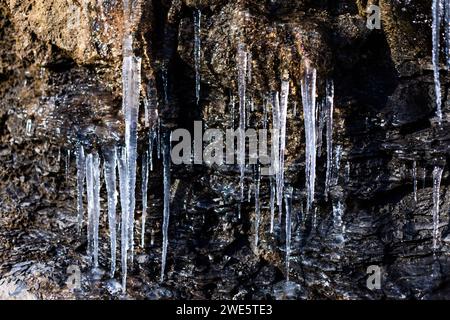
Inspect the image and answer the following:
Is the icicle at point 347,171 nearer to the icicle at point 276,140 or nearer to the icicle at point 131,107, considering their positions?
the icicle at point 276,140

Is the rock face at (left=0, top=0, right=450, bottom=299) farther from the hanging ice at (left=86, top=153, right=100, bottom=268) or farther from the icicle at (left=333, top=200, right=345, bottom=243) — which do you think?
the hanging ice at (left=86, top=153, right=100, bottom=268)

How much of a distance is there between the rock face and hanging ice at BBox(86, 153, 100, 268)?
7.2 inches

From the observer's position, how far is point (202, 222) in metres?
5.75

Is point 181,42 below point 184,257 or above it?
above

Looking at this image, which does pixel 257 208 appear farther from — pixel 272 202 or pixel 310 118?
pixel 310 118

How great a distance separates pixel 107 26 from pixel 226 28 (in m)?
0.91

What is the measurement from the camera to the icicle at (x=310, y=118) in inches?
186

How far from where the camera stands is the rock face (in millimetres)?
4891

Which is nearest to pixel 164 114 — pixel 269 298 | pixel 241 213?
pixel 241 213

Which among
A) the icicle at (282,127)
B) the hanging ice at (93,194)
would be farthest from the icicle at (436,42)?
the hanging ice at (93,194)

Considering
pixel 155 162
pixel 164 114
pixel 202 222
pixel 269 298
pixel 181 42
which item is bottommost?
pixel 269 298

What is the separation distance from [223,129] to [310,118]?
0.90 meters

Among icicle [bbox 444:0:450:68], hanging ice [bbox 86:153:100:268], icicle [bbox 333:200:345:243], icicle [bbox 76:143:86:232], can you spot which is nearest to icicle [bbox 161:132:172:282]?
hanging ice [bbox 86:153:100:268]

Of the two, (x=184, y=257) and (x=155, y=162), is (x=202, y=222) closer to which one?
(x=184, y=257)
